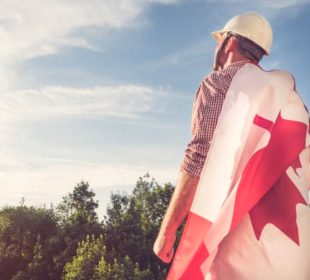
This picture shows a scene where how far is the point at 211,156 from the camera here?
2166 mm

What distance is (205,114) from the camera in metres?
2.27

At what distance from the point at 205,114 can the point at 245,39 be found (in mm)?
468

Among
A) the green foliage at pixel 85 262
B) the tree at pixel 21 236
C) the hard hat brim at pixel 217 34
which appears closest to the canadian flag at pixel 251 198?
the hard hat brim at pixel 217 34

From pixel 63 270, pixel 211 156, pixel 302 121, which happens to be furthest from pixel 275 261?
pixel 63 270

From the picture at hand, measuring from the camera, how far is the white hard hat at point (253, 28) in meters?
2.44

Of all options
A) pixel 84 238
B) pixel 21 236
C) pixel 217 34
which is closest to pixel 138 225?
pixel 84 238

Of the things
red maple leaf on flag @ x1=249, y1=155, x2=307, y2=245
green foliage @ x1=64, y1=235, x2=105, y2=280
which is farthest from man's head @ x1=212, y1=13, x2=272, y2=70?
green foliage @ x1=64, y1=235, x2=105, y2=280

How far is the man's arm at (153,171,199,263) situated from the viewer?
7.03 feet

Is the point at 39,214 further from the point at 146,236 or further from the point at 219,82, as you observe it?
the point at 219,82

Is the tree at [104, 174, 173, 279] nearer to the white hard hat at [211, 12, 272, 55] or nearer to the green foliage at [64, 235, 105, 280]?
the green foliage at [64, 235, 105, 280]

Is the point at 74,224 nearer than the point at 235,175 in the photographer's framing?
No

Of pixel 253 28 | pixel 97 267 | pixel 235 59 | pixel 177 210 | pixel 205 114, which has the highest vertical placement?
pixel 97 267

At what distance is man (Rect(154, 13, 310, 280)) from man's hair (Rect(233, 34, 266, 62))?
0.33 ft

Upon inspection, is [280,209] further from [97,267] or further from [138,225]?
[138,225]
